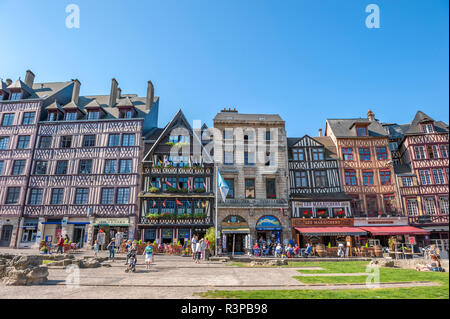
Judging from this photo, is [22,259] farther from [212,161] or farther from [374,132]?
[374,132]

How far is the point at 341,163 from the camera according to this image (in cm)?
2614

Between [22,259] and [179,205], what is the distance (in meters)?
15.9

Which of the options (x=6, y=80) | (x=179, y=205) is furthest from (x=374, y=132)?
(x=6, y=80)

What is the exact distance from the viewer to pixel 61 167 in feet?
85.1

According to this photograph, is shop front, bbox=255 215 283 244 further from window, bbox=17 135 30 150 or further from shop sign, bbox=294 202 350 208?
window, bbox=17 135 30 150

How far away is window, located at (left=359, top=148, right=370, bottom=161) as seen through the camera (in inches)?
1039

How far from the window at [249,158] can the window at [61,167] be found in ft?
58.0

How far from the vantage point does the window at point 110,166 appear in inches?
1003

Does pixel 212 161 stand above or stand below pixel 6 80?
below

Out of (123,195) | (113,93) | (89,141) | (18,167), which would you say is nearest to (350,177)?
(123,195)

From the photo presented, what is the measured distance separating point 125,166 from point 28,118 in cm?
1193

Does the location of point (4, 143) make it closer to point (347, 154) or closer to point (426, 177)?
point (347, 154)

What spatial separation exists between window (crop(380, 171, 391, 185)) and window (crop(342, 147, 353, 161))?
10.5ft
